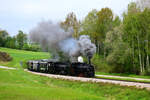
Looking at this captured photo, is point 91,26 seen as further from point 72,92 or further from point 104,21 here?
point 72,92

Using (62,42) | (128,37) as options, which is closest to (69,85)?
(62,42)

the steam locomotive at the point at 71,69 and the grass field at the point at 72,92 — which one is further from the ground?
the steam locomotive at the point at 71,69

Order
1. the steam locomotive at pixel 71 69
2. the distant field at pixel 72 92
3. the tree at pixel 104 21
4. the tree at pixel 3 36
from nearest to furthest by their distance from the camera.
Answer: the distant field at pixel 72 92, the steam locomotive at pixel 71 69, the tree at pixel 104 21, the tree at pixel 3 36

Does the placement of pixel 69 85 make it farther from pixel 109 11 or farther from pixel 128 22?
pixel 109 11

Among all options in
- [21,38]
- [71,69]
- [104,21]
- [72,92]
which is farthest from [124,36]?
[21,38]

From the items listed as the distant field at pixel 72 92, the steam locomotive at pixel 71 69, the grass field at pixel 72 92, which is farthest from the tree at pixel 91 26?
the distant field at pixel 72 92

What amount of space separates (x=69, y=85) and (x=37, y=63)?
16.3m

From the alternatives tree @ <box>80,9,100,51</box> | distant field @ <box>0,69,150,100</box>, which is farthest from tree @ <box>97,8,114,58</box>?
distant field @ <box>0,69,150,100</box>

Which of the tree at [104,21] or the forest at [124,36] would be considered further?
the tree at [104,21]

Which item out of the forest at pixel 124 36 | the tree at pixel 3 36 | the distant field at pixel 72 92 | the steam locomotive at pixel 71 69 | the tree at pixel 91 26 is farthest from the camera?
the tree at pixel 3 36

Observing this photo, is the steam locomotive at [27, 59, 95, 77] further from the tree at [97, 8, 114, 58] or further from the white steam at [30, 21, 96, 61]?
the tree at [97, 8, 114, 58]

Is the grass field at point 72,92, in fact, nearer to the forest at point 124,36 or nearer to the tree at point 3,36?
the forest at point 124,36

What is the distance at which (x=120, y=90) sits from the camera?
1861 centimetres

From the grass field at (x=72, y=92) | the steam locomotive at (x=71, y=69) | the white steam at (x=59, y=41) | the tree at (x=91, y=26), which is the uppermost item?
the tree at (x=91, y=26)
